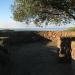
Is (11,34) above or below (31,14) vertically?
below

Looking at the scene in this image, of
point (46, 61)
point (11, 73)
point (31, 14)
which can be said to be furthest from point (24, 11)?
point (11, 73)

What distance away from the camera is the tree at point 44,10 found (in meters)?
19.7

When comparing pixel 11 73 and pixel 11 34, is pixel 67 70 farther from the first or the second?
pixel 11 34

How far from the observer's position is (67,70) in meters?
13.4

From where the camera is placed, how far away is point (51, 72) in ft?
42.9

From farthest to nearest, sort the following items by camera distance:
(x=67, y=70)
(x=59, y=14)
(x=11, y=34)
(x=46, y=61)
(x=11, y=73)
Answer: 1. (x=11, y=34)
2. (x=59, y=14)
3. (x=46, y=61)
4. (x=67, y=70)
5. (x=11, y=73)

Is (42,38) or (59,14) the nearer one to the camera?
(59,14)

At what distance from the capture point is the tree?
774 inches

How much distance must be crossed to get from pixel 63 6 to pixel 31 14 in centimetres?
276

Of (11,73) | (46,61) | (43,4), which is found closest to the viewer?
(11,73)

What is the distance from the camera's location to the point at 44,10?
20.6m

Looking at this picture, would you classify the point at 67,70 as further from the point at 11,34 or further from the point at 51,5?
the point at 11,34

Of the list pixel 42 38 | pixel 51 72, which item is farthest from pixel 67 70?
pixel 42 38

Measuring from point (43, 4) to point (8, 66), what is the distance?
25.0ft
